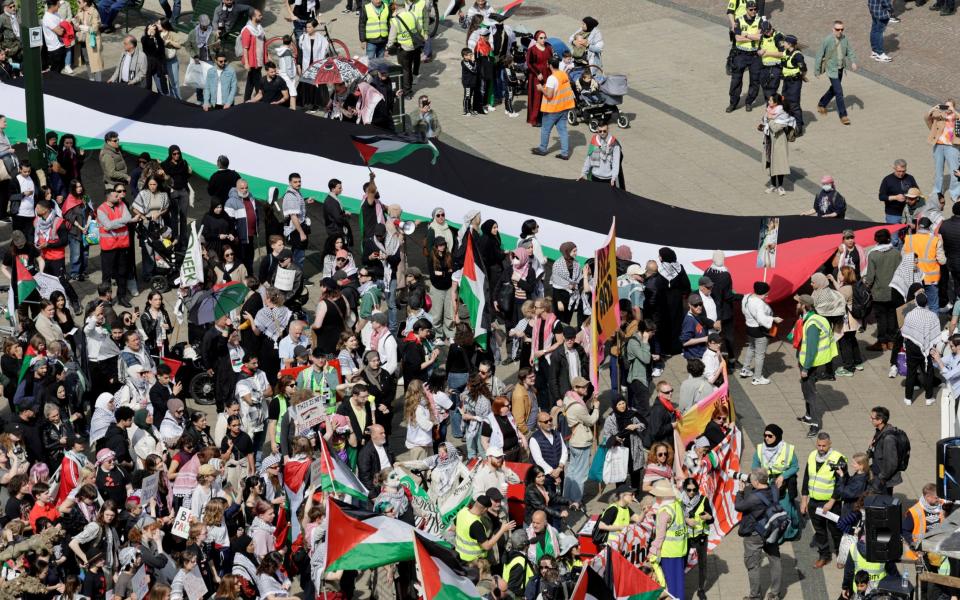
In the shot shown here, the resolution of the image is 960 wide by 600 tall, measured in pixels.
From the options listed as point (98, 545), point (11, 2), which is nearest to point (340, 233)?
point (98, 545)

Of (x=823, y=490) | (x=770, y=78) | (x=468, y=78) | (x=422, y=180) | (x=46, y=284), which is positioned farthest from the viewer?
(x=468, y=78)

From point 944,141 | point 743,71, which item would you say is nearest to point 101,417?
point 944,141

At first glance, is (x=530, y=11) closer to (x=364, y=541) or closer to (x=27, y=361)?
(x=27, y=361)

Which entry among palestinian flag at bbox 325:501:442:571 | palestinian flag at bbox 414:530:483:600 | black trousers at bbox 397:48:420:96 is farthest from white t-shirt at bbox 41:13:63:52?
palestinian flag at bbox 414:530:483:600

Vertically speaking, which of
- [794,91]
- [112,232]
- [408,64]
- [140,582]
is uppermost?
[794,91]

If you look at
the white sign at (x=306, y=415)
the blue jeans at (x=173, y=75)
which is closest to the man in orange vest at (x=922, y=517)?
the white sign at (x=306, y=415)

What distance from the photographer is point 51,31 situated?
2888cm

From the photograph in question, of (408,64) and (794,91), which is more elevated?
(794,91)

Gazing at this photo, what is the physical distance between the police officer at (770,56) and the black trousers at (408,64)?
5.71 meters

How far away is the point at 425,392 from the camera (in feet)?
61.2

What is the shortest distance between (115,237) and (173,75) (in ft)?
22.3

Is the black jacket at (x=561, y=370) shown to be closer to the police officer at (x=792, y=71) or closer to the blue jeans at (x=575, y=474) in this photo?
the blue jeans at (x=575, y=474)

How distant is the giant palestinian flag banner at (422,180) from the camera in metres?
22.6

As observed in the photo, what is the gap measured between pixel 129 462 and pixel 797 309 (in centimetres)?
850
